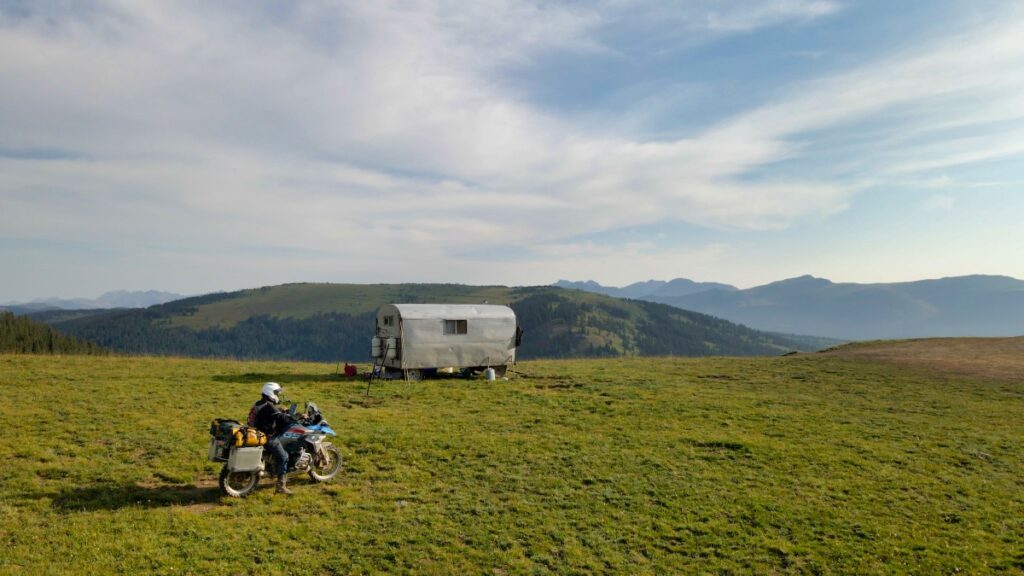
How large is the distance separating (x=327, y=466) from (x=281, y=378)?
1845 cm

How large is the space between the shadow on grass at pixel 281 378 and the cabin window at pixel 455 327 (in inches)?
239

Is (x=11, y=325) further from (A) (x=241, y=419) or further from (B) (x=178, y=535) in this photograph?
(B) (x=178, y=535)

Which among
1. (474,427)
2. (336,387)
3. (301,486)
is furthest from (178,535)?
(336,387)

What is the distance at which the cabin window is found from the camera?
3447 cm

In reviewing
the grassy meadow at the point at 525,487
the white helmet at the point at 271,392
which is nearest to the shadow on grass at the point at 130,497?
the grassy meadow at the point at 525,487

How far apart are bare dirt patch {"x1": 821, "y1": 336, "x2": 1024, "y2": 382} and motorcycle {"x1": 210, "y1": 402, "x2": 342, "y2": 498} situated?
39.4m

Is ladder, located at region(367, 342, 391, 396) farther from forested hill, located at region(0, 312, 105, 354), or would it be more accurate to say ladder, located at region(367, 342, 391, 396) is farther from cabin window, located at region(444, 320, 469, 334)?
forested hill, located at region(0, 312, 105, 354)

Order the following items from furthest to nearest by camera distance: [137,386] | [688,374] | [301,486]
A: 1. [688,374]
2. [137,386]
3. [301,486]

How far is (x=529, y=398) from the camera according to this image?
28.1 metres

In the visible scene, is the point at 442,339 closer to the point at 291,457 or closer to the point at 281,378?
the point at 281,378

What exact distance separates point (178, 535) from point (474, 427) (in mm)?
11547

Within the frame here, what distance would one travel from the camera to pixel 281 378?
31547 mm

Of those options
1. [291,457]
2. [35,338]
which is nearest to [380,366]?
[291,457]

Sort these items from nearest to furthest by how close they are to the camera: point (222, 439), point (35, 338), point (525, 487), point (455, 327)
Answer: point (222, 439) < point (525, 487) < point (455, 327) < point (35, 338)
